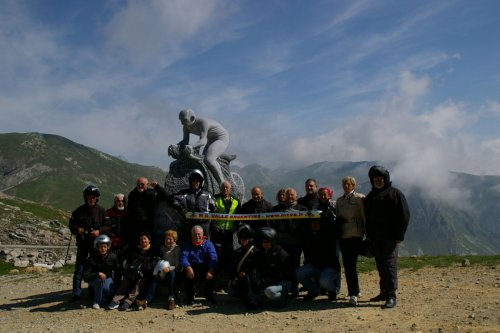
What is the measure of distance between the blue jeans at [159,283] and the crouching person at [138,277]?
0.10 metres

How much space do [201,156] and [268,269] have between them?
6.80m

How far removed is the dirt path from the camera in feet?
25.0

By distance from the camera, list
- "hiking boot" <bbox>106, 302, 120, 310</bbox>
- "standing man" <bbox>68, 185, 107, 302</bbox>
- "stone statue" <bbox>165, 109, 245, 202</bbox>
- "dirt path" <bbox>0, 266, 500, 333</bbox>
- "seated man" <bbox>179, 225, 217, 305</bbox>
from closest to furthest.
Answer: "dirt path" <bbox>0, 266, 500, 333</bbox>, "hiking boot" <bbox>106, 302, 120, 310</bbox>, "seated man" <bbox>179, 225, 217, 305</bbox>, "standing man" <bbox>68, 185, 107, 302</bbox>, "stone statue" <bbox>165, 109, 245, 202</bbox>

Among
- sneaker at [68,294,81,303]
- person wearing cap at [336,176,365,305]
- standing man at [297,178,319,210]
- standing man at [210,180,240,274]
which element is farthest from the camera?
standing man at [210,180,240,274]

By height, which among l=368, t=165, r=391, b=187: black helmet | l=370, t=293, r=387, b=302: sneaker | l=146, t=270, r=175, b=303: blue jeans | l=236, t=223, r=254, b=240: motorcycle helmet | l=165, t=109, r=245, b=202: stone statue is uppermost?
l=165, t=109, r=245, b=202: stone statue

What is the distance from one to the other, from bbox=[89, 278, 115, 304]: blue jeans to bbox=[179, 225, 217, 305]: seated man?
1.76 m

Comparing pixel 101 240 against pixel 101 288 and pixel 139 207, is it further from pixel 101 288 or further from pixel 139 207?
pixel 139 207

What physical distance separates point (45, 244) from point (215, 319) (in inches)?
2047

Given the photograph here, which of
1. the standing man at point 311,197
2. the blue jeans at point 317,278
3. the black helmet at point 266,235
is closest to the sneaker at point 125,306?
the black helmet at point 266,235

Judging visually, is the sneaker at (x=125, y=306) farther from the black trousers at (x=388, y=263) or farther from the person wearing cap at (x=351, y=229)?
the black trousers at (x=388, y=263)

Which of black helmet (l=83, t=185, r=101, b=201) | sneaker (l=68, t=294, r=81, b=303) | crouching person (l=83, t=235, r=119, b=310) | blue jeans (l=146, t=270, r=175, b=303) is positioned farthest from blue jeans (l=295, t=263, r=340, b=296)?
sneaker (l=68, t=294, r=81, b=303)

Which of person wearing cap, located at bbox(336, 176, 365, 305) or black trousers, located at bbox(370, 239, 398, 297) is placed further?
person wearing cap, located at bbox(336, 176, 365, 305)

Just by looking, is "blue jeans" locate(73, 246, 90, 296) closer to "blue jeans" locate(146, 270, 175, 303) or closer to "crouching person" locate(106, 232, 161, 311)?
"crouching person" locate(106, 232, 161, 311)

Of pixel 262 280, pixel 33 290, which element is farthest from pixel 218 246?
pixel 33 290
